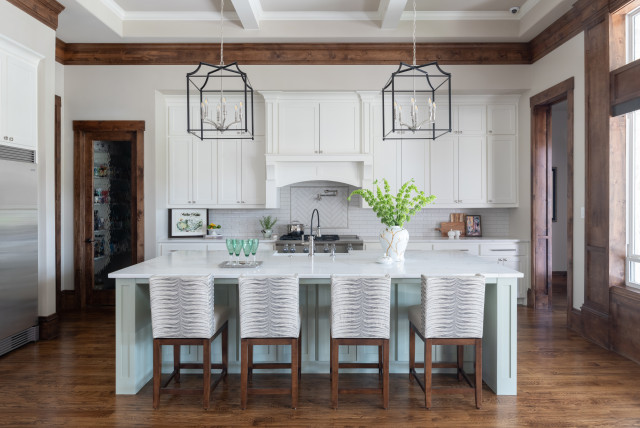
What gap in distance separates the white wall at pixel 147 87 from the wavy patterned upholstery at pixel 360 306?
344cm

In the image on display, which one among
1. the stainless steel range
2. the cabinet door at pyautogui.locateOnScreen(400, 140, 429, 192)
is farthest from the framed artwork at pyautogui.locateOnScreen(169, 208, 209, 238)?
the cabinet door at pyautogui.locateOnScreen(400, 140, 429, 192)

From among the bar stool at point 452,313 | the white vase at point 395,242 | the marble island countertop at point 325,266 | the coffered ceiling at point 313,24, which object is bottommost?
the bar stool at point 452,313

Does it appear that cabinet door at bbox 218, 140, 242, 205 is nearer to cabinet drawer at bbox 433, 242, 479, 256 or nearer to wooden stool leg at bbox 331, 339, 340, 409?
cabinet drawer at bbox 433, 242, 479, 256

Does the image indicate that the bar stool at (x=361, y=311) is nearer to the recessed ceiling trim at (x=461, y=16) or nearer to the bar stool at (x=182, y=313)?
the bar stool at (x=182, y=313)

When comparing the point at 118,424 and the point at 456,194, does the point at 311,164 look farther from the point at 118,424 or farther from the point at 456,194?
the point at 118,424

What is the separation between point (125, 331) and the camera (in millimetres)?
3080

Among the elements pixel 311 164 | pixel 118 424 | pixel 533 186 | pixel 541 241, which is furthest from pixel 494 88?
pixel 118 424

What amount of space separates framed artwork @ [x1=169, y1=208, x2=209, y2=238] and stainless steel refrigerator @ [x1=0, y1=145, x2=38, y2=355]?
1.82 metres

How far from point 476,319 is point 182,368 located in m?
2.16

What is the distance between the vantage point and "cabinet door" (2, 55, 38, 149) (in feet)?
12.8

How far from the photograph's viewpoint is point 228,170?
5848 mm

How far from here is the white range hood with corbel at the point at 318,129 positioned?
223 inches

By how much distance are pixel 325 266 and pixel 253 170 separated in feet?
9.60

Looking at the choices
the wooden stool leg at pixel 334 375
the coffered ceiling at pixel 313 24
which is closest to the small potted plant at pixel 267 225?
the coffered ceiling at pixel 313 24
